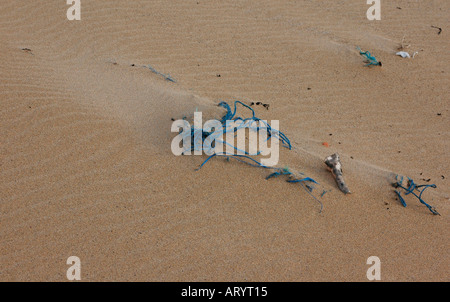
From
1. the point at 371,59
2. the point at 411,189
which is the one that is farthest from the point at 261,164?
the point at 371,59

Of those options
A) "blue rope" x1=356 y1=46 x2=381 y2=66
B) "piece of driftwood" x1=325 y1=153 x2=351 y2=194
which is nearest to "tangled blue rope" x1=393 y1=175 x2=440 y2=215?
"piece of driftwood" x1=325 y1=153 x2=351 y2=194

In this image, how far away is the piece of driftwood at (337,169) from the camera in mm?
3170

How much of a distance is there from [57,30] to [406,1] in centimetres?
550

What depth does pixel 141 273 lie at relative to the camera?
2.52 metres

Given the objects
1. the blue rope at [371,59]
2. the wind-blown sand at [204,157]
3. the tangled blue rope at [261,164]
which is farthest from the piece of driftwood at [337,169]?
the blue rope at [371,59]

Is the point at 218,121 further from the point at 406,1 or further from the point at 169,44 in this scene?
the point at 406,1

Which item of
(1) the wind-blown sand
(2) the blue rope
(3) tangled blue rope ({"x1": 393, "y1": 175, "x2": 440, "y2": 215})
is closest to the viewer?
(1) the wind-blown sand

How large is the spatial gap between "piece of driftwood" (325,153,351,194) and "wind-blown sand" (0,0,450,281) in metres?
0.06

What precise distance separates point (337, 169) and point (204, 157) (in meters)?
1.11

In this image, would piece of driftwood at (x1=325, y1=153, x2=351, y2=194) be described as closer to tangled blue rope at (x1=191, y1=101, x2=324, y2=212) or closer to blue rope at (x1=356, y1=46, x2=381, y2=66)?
tangled blue rope at (x1=191, y1=101, x2=324, y2=212)

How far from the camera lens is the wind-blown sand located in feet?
8.77

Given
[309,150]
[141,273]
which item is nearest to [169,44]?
[309,150]

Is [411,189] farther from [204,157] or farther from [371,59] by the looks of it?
[371,59]

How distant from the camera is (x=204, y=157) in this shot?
3.27 metres
